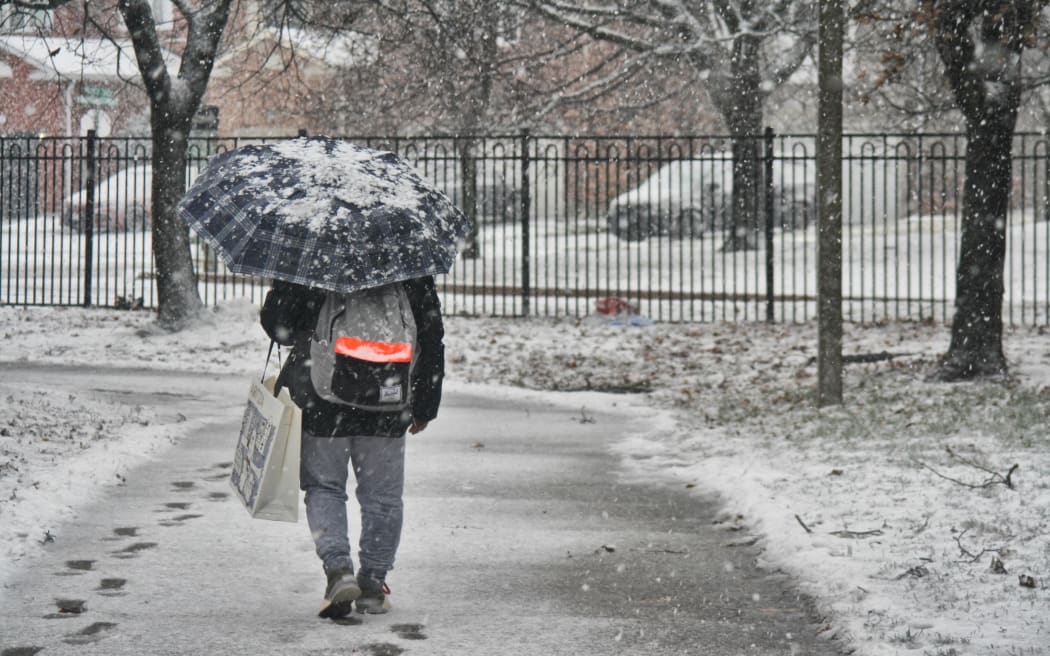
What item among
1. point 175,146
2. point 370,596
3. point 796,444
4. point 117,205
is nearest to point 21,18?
point 175,146

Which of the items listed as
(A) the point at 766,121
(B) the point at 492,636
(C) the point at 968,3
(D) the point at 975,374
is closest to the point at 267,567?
(B) the point at 492,636

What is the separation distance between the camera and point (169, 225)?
14.8 metres

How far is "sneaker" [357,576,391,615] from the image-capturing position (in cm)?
488

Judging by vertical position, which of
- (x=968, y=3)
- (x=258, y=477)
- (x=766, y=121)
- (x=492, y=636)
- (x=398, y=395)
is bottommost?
(x=492, y=636)

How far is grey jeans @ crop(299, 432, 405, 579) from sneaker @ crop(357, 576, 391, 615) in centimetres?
4

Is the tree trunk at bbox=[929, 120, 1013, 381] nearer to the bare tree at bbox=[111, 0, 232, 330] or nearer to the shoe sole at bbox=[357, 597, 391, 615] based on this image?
the shoe sole at bbox=[357, 597, 391, 615]

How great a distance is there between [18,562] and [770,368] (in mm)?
8383

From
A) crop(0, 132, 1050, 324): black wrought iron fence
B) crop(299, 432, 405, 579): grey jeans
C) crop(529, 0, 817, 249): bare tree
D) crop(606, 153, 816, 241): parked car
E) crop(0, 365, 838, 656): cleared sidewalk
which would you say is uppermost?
crop(529, 0, 817, 249): bare tree

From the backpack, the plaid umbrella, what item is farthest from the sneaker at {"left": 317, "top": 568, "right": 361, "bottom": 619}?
the plaid umbrella

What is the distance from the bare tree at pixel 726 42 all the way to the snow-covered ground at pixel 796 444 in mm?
6953

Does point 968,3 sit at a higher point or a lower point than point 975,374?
higher

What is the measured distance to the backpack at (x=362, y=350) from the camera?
457 cm

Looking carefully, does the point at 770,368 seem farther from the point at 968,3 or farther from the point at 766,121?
the point at 766,121

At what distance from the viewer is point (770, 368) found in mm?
12625
